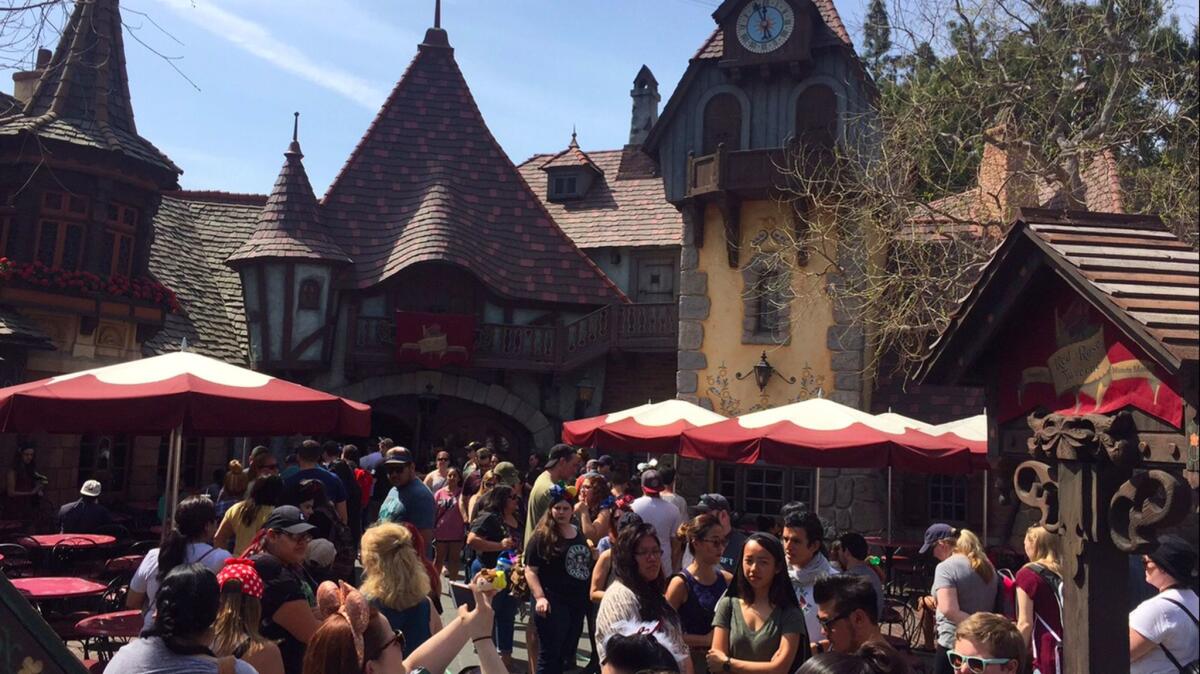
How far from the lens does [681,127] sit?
21.5 meters

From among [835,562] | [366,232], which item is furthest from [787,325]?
[835,562]

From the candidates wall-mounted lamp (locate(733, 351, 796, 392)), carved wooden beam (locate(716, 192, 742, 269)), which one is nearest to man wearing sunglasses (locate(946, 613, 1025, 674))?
wall-mounted lamp (locate(733, 351, 796, 392))

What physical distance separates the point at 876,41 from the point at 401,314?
22322 mm

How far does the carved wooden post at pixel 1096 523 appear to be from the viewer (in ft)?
13.8

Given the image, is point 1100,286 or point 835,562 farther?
point 835,562

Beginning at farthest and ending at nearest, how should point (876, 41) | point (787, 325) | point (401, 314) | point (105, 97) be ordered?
point (876, 41)
point (401, 314)
point (787, 325)
point (105, 97)

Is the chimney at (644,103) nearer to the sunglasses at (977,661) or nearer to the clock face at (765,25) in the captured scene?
the clock face at (765,25)

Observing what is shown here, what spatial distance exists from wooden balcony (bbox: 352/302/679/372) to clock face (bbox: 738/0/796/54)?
5829 millimetres

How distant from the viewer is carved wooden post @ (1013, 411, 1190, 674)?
13.8 feet

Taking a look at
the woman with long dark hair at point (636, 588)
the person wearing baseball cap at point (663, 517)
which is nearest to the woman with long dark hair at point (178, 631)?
the woman with long dark hair at point (636, 588)

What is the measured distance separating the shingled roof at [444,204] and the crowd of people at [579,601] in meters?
15.5

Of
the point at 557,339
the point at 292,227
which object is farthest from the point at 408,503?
the point at 292,227

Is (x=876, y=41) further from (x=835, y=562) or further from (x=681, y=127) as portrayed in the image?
(x=835, y=562)

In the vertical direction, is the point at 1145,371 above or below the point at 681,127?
below
